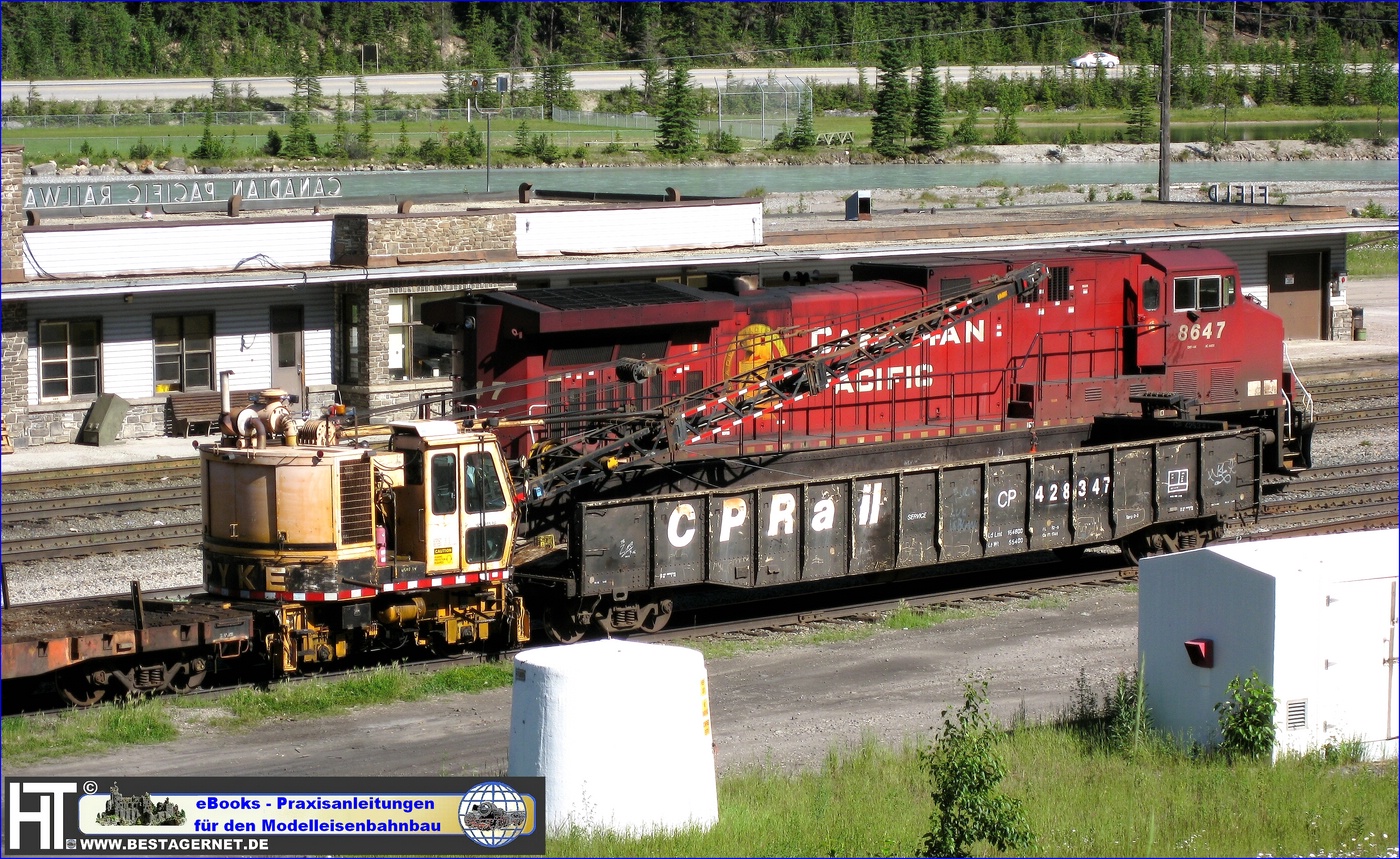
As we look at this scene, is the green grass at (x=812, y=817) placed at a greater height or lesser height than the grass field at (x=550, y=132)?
lesser

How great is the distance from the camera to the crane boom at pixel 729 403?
18188 mm

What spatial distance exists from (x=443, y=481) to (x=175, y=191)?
31516mm

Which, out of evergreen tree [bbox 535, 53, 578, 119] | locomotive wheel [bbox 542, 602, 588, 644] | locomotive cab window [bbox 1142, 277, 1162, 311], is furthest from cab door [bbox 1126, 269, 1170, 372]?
evergreen tree [bbox 535, 53, 578, 119]

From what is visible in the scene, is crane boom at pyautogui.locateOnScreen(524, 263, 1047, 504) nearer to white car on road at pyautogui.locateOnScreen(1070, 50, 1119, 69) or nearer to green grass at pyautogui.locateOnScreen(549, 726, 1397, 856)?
green grass at pyautogui.locateOnScreen(549, 726, 1397, 856)

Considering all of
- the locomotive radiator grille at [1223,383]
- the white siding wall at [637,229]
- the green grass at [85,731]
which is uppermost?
the white siding wall at [637,229]

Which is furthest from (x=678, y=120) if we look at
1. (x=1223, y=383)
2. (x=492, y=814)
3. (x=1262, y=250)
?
(x=492, y=814)

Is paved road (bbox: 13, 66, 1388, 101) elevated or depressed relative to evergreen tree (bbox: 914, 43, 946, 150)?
elevated

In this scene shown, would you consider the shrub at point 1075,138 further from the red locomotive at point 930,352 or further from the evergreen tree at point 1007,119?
the red locomotive at point 930,352

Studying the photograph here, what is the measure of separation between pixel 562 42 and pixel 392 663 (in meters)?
88.0

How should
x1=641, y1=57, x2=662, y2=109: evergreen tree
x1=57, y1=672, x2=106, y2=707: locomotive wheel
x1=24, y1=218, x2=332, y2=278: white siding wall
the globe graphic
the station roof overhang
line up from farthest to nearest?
x1=641, y1=57, x2=662, y2=109: evergreen tree → x1=24, y1=218, x2=332, y2=278: white siding wall → the station roof overhang → x1=57, y1=672, x2=106, y2=707: locomotive wheel → the globe graphic

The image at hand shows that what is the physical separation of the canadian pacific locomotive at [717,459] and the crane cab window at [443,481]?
3 centimetres

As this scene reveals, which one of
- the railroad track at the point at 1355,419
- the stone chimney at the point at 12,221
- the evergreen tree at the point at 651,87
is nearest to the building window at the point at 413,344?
the stone chimney at the point at 12,221

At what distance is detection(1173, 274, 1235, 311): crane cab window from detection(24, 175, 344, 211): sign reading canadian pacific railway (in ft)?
85.6

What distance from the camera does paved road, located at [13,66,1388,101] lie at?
262 ft
